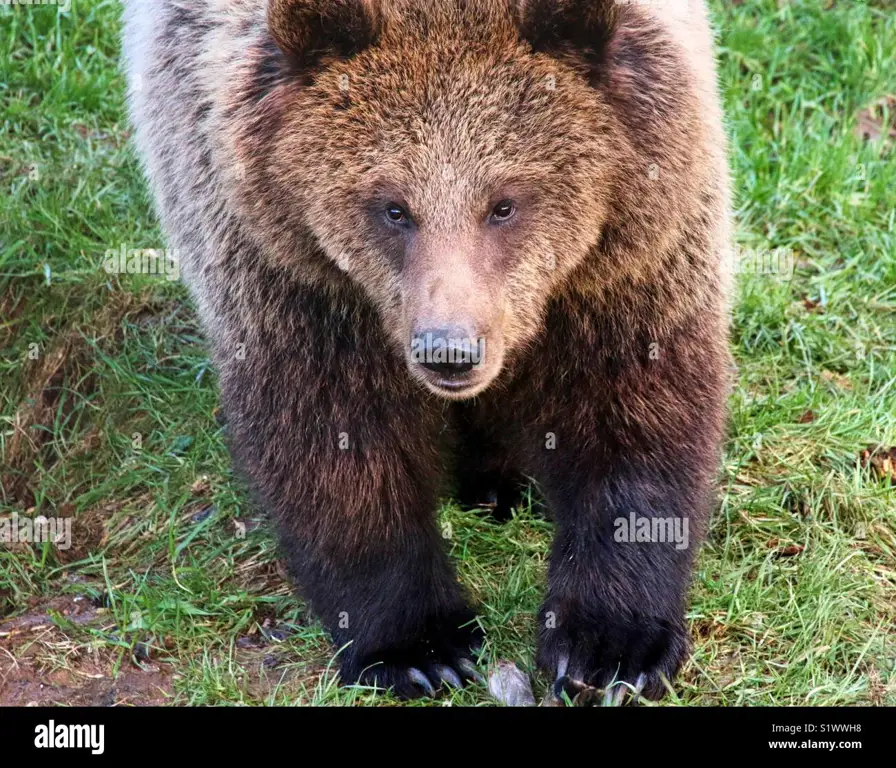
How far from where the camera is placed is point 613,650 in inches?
241

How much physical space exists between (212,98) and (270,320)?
0.99 metres

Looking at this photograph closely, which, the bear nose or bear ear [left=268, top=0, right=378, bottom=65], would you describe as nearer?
the bear nose

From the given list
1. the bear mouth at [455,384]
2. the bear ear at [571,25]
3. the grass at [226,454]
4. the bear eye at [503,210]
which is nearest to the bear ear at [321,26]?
the bear ear at [571,25]

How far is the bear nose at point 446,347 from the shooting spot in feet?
16.5

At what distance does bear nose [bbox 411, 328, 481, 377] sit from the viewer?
5.03m

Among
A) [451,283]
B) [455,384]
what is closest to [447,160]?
[451,283]

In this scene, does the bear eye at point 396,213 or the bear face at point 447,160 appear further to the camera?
the bear eye at point 396,213

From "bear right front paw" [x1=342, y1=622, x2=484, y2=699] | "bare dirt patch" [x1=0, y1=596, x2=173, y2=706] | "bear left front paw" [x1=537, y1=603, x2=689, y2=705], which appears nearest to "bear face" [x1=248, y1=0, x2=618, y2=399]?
"bear left front paw" [x1=537, y1=603, x2=689, y2=705]

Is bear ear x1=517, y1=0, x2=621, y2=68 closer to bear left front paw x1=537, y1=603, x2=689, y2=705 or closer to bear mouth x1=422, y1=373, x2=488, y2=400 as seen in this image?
bear mouth x1=422, y1=373, x2=488, y2=400

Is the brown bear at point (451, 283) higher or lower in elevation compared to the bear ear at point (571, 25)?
lower

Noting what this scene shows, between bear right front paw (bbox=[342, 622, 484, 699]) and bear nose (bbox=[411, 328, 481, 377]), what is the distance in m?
1.78

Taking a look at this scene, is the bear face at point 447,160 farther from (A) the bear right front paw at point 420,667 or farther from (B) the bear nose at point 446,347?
(A) the bear right front paw at point 420,667

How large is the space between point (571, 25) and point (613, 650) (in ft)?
9.10
